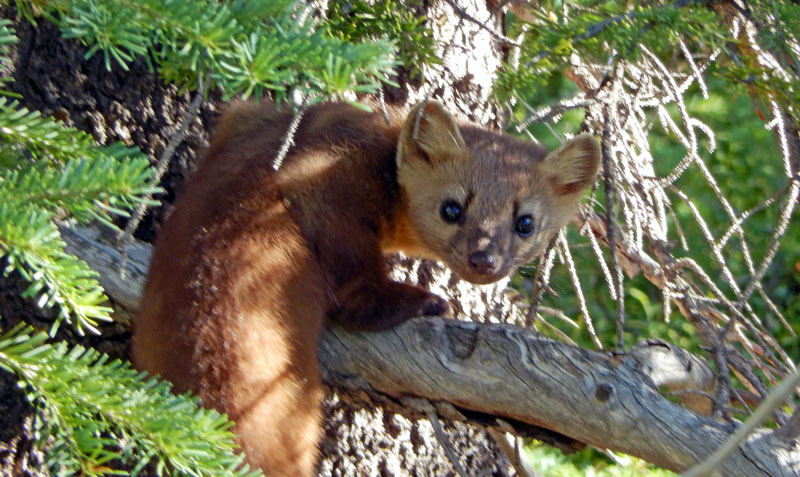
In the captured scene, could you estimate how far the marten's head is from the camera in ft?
10.3

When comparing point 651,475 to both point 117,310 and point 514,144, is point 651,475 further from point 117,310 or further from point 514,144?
point 117,310

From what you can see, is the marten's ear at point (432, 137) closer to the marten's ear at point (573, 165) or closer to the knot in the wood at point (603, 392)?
the marten's ear at point (573, 165)

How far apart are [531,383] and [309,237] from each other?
86 cm

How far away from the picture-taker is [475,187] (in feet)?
10.6

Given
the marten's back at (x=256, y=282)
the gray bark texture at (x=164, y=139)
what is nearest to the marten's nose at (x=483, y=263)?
the marten's back at (x=256, y=282)

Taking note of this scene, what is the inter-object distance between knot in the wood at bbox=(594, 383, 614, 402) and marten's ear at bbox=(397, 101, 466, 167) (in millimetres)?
1107

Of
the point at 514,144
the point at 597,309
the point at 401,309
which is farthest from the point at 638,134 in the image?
the point at 597,309

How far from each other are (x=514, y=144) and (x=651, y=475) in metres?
1.44

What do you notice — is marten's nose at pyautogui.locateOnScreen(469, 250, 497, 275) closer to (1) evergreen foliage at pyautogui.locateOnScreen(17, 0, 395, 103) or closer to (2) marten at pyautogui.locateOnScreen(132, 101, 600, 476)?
(2) marten at pyautogui.locateOnScreen(132, 101, 600, 476)

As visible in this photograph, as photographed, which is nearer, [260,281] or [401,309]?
[260,281]

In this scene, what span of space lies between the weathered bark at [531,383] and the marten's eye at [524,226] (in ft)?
2.13

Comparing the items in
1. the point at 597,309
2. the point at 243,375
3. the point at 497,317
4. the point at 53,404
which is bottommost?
the point at 597,309

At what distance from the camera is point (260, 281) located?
8.71ft

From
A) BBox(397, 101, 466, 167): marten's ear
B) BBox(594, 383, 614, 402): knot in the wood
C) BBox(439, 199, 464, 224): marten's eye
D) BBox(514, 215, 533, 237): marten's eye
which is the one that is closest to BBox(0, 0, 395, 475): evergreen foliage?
BBox(594, 383, 614, 402): knot in the wood
